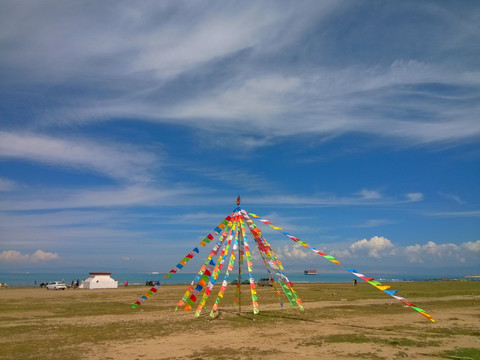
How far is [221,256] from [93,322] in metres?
8.03

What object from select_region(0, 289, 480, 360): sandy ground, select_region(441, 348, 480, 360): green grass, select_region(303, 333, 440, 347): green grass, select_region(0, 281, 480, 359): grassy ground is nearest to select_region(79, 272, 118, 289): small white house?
select_region(0, 281, 480, 359): grassy ground

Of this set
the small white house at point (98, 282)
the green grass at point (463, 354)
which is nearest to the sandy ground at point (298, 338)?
the green grass at point (463, 354)

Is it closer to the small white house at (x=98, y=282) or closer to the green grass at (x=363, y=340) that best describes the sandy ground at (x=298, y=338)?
the green grass at (x=363, y=340)

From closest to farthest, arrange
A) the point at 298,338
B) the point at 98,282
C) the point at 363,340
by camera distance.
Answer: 1. the point at 363,340
2. the point at 298,338
3. the point at 98,282

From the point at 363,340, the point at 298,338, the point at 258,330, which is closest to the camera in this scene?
the point at 363,340

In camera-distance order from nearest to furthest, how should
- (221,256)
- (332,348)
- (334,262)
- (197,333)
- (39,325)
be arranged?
(332,348), (197,333), (334,262), (39,325), (221,256)

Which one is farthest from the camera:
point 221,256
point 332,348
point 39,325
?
point 221,256

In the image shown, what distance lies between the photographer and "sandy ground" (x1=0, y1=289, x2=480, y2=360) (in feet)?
40.6

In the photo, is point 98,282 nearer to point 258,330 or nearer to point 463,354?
point 258,330

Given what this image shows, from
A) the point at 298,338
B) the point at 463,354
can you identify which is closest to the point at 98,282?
the point at 298,338

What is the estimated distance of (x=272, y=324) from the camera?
18.2 meters

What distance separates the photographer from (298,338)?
584 inches

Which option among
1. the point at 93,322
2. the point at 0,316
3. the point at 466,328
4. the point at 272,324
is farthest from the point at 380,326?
the point at 0,316

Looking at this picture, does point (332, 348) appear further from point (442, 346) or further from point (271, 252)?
point (271, 252)
